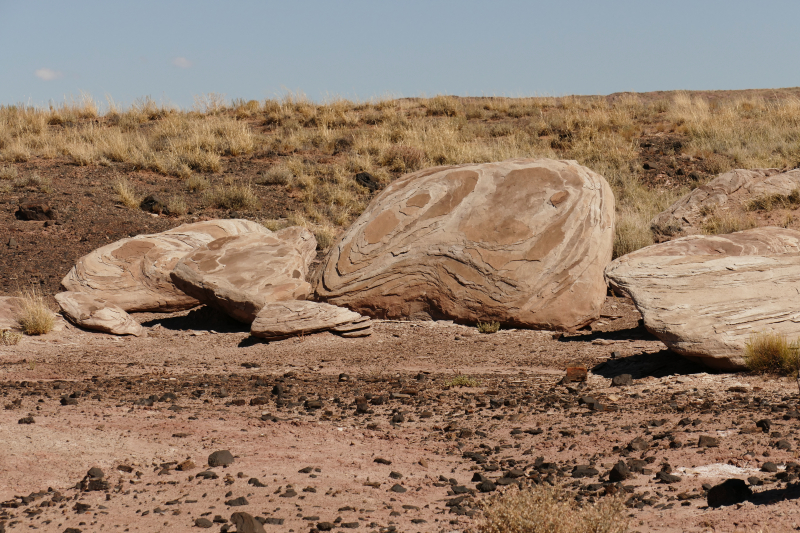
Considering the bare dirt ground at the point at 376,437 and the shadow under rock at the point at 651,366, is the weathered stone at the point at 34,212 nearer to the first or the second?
the bare dirt ground at the point at 376,437

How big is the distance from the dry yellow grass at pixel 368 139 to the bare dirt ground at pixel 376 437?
6824mm

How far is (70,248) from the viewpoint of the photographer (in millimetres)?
13547

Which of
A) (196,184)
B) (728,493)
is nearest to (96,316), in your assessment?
(728,493)

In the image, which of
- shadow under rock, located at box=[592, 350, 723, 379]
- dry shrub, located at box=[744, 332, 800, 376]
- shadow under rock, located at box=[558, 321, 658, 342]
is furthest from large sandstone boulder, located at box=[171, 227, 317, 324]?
dry shrub, located at box=[744, 332, 800, 376]

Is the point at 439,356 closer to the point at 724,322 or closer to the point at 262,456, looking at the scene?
the point at 724,322

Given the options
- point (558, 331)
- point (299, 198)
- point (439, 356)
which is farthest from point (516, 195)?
point (299, 198)

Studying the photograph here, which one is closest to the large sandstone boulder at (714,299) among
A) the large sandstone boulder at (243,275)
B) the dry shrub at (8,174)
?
the large sandstone boulder at (243,275)

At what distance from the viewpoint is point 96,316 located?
9.45 meters

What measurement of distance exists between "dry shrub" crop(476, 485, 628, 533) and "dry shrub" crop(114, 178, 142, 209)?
1384cm

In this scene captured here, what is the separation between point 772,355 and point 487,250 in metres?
3.84

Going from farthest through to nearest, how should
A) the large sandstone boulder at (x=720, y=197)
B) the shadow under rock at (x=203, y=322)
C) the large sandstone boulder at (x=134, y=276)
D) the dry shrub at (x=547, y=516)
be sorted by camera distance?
1. the large sandstone boulder at (x=720, y=197)
2. the large sandstone boulder at (x=134, y=276)
3. the shadow under rock at (x=203, y=322)
4. the dry shrub at (x=547, y=516)

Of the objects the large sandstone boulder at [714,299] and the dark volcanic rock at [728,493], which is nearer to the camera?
the dark volcanic rock at [728,493]

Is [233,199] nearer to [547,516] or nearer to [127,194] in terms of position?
[127,194]

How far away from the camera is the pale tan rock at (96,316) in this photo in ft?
30.9
